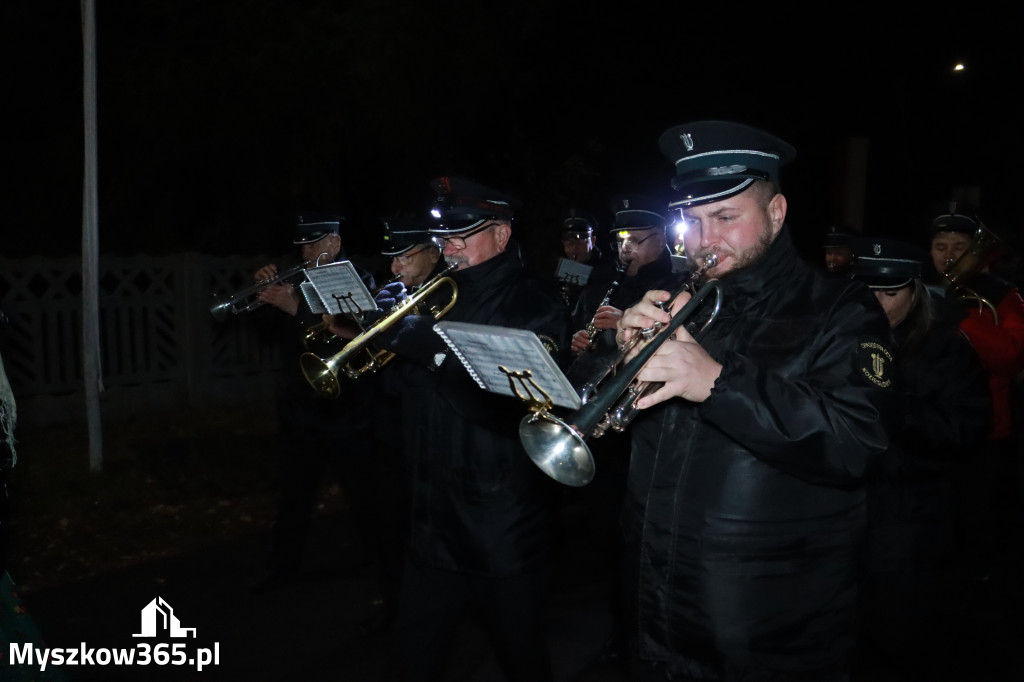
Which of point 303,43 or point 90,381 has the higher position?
point 303,43

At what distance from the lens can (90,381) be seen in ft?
23.8

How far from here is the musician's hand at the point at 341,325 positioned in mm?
4727

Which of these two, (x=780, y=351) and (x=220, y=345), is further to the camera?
(x=220, y=345)

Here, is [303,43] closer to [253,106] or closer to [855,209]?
[253,106]

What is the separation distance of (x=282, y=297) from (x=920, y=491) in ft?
11.8

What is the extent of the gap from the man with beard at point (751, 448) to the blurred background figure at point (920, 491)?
4.54 feet

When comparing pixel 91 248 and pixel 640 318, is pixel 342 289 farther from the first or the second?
pixel 91 248

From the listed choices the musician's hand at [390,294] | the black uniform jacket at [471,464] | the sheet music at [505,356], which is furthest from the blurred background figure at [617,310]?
the sheet music at [505,356]

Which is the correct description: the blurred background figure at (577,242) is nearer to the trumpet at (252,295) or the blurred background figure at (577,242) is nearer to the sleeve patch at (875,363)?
the trumpet at (252,295)

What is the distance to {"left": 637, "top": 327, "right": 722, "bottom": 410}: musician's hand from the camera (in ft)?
7.36

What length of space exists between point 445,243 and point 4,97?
886cm

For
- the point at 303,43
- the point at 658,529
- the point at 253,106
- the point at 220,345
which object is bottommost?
the point at 220,345

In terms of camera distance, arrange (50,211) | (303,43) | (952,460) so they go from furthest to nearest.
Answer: (50,211) < (303,43) < (952,460)

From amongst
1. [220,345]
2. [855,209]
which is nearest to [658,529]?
[220,345]
